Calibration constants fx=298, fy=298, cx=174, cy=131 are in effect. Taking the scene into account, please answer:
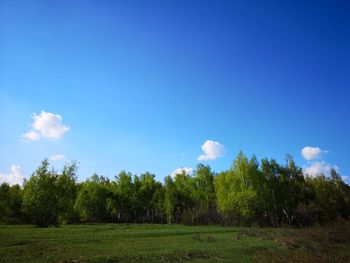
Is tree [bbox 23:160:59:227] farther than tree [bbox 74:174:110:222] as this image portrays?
No

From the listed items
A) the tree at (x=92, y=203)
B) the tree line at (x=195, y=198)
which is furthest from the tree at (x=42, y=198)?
the tree at (x=92, y=203)

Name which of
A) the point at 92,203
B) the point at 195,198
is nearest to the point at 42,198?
the point at 92,203

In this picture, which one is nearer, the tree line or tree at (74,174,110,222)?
the tree line

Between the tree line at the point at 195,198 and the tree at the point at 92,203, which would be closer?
the tree line at the point at 195,198

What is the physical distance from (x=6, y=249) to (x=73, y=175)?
45.1 m

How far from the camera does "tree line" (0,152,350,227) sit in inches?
2418

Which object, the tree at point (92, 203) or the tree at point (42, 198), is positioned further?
the tree at point (92, 203)

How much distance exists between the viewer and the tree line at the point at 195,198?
6141 cm

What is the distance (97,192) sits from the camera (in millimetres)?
100438

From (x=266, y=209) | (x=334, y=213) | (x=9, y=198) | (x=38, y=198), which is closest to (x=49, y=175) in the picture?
(x=38, y=198)

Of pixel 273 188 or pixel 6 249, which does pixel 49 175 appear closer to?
pixel 6 249

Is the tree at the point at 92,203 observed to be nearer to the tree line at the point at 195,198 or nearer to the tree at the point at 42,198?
the tree line at the point at 195,198

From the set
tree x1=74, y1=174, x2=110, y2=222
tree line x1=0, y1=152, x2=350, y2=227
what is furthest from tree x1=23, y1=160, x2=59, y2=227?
tree x1=74, y1=174, x2=110, y2=222

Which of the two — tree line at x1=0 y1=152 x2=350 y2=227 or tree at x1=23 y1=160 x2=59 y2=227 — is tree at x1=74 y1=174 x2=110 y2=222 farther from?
tree at x1=23 y1=160 x2=59 y2=227
